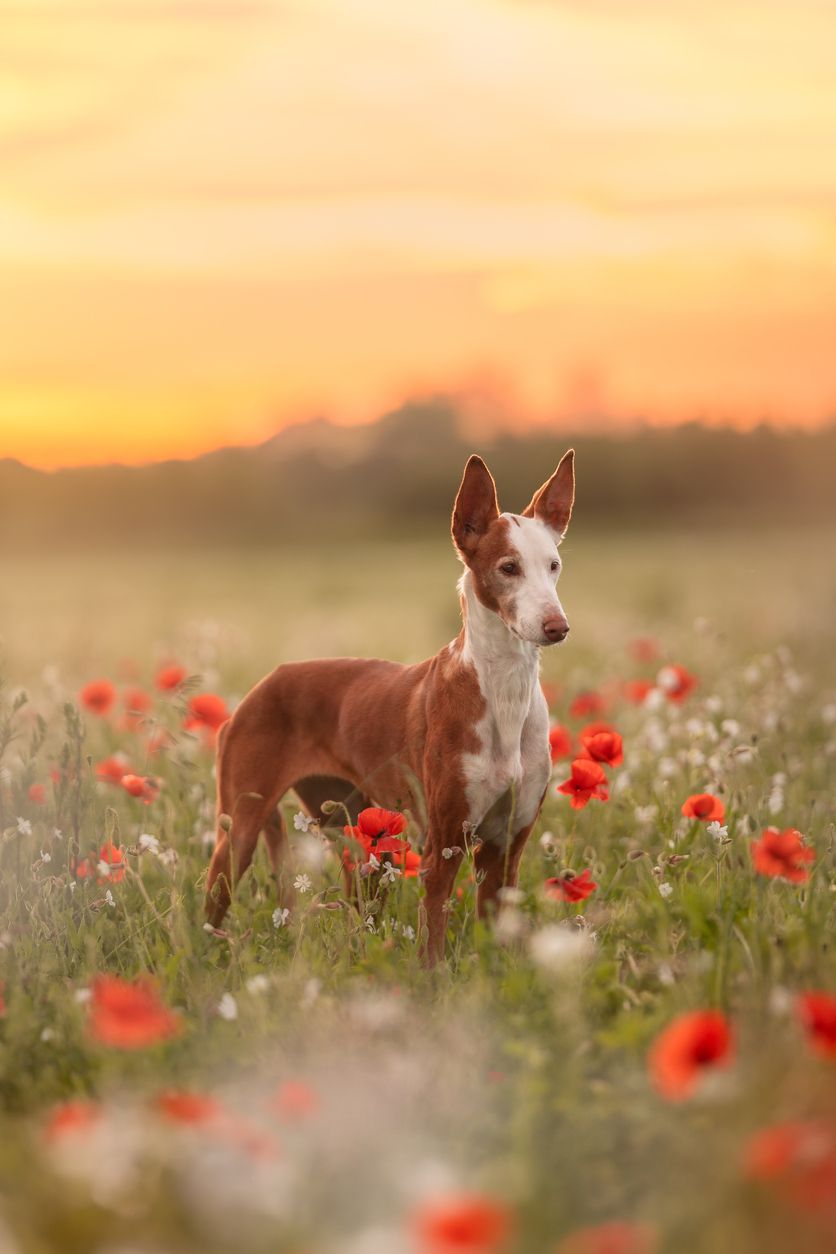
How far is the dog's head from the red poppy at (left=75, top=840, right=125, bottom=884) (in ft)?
6.01

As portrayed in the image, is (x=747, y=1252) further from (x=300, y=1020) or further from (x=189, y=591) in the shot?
(x=189, y=591)

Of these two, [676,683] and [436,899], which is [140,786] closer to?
[436,899]

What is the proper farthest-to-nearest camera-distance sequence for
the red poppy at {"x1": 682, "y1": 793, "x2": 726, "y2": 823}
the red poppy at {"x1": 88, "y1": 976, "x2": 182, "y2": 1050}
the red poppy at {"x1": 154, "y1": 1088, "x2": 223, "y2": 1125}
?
1. the red poppy at {"x1": 682, "y1": 793, "x2": 726, "y2": 823}
2. the red poppy at {"x1": 88, "y1": 976, "x2": 182, "y2": 1050}
3. the red poppy at {"x1": 154, "y1": 1088, "x2": 223, "y2": 1125}

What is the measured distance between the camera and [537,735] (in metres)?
5.21

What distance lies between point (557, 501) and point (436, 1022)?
7.39 ft

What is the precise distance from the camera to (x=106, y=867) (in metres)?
5.12

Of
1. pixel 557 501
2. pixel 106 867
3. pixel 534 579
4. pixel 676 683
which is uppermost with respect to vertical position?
pixel 557 501

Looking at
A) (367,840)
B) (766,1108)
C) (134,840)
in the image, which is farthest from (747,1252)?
(134,840)

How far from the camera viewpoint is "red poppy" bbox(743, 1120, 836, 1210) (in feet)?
7.79

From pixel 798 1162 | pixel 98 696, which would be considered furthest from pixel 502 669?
pixel 98 696

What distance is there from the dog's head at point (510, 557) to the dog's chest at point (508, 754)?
0.29m

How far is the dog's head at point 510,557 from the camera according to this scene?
15.7 feet

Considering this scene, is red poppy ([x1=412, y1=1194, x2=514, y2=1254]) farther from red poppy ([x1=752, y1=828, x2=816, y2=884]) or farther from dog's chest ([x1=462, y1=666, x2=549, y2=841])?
dog's chest ([x1=462, y1=666, x2=549, y2=841])

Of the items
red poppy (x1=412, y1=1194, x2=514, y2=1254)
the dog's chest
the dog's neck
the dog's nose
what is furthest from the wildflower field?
the dog's nose
